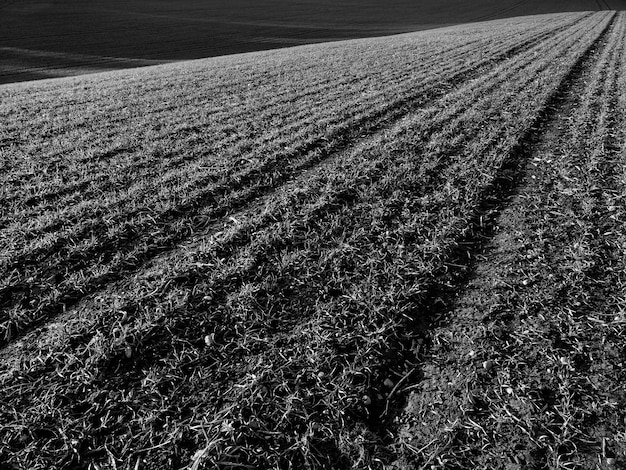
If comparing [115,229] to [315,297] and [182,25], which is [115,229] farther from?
[182,25]

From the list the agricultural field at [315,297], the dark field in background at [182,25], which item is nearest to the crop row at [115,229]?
the agricultural field at [315,297]

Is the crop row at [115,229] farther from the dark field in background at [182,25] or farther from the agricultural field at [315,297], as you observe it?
the dark field in background at [182,25]

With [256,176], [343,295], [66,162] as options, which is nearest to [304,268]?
[343,295]

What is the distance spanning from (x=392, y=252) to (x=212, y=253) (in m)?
1.97

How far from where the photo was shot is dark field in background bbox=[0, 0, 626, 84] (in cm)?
3075

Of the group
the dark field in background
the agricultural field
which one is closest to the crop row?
the agricultural field

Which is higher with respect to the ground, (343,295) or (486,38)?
(486,38)

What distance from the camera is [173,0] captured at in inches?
2247

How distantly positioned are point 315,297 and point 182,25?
153 feet

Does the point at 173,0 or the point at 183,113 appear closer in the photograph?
the point at 183,113

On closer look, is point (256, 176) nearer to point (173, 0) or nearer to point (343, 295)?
point (343, 295)

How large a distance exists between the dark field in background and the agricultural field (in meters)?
24.8

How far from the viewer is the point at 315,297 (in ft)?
13.3

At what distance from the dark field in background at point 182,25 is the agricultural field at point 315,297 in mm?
24843
